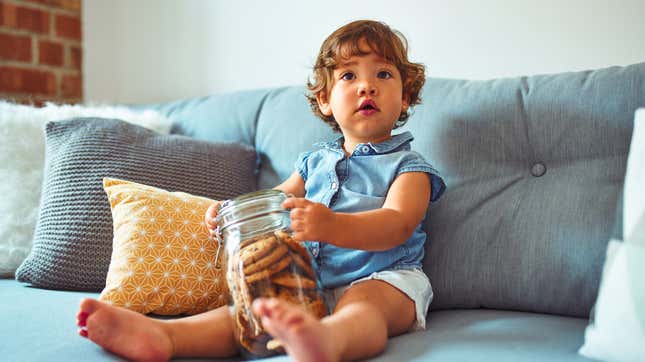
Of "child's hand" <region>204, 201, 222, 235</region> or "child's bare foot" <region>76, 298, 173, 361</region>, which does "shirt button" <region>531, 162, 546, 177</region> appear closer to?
"child's hand" <region>204, 201, 222, 235</region>

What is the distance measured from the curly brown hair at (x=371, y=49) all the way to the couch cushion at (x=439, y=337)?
1.59ft

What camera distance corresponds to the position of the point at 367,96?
1263mm

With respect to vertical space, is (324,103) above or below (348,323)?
above

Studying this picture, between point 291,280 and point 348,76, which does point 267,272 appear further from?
point 348,76

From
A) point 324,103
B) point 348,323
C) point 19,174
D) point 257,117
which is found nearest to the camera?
point 348,323

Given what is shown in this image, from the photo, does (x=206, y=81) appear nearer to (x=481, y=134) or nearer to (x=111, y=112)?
(x=111, y=112)

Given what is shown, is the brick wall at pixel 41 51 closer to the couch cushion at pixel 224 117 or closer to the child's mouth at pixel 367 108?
the couch cushion at pixel 224 117

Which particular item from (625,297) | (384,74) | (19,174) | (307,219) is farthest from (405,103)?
(19,174)

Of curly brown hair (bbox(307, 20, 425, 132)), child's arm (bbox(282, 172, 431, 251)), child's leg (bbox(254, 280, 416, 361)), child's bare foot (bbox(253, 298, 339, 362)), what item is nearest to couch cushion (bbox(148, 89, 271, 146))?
curly brown hair (bbox(307, 20, 425, 132))

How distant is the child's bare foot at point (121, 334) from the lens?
94cm

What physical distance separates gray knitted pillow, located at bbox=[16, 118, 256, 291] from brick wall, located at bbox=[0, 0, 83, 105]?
0.91m

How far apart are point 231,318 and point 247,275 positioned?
10 cm

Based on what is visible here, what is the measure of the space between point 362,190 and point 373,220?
0.66ft

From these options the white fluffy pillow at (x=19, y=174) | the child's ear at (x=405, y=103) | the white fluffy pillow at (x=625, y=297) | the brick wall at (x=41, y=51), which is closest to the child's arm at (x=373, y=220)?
the child's ear at (x=405, y=103)
